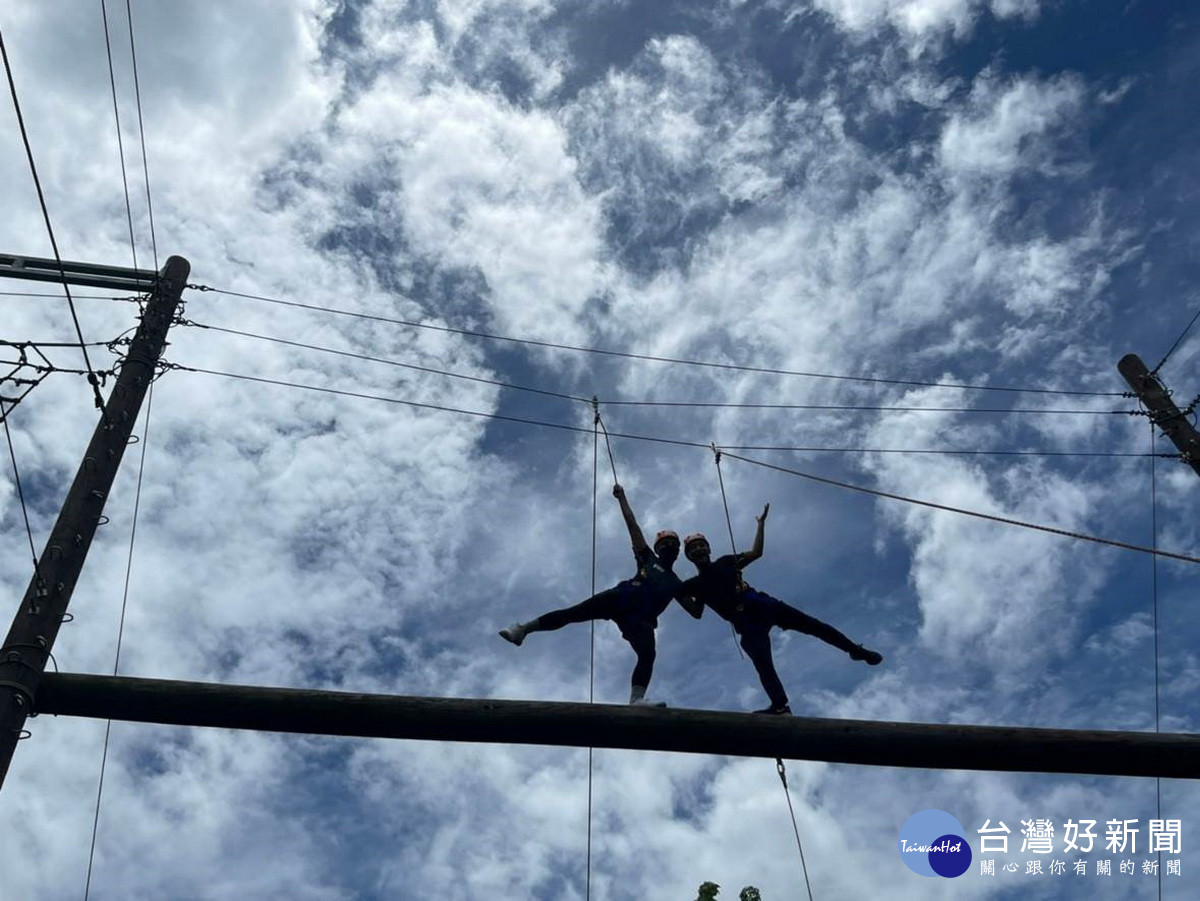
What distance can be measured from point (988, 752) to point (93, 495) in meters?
6.66

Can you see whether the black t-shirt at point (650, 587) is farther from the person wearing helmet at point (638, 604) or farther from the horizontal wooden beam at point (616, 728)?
the horizontal wooden beam at point (616, 728)

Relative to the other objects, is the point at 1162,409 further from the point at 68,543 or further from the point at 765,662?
the point at 68,543

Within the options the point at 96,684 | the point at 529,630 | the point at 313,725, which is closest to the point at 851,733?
the point at 529,630

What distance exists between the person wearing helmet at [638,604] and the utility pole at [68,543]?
10.4ft

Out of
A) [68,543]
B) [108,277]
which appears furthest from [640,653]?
[108,277]

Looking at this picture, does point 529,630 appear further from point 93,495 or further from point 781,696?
point 93,495

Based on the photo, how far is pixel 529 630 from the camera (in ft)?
25.1

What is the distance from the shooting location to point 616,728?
6.56 metres

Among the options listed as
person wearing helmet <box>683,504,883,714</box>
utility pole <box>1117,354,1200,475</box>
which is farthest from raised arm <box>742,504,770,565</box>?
utility pole <box>1117,354,1200,475</box>

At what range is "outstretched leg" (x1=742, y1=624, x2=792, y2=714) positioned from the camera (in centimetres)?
736

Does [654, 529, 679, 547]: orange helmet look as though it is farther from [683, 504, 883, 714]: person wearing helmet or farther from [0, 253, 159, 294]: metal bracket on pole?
[0, 253, 159, 294]: metal bracket on pole

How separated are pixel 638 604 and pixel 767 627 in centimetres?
111

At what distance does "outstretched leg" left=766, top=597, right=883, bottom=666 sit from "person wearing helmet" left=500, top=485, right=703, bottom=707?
2.24 feet

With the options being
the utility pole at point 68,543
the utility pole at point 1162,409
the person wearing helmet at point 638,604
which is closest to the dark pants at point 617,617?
the person wearing helmet at point 638,604
